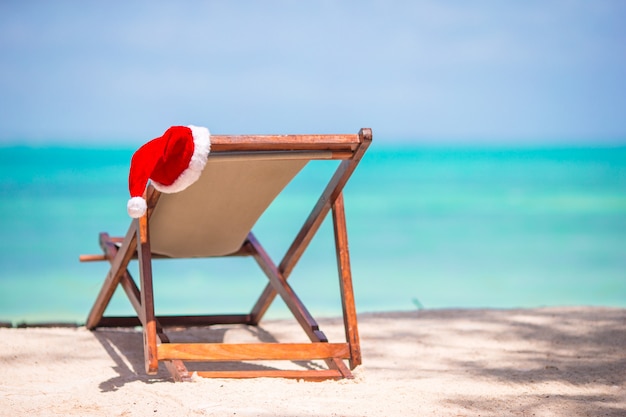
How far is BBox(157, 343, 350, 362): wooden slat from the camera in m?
2.14

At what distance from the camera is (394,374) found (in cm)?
240

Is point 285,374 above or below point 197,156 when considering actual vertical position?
below

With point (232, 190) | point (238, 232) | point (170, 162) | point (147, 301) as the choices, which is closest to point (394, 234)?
point (238, 232)

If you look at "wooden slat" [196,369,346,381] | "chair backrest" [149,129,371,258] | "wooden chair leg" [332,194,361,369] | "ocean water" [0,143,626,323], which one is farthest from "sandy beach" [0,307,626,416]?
"ocean water" [0,143,626,323]

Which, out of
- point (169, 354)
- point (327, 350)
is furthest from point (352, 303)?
point (169, 354)

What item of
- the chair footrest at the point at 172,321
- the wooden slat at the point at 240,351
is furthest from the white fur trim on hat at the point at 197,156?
the chair footrest at the point at 172,321

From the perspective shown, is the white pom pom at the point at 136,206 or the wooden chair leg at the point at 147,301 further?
the wooden chair leg at the point at 147,301

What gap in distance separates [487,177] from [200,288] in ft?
19.4

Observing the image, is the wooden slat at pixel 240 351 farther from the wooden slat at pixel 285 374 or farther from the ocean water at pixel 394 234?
the ocean water at pixel 394 234

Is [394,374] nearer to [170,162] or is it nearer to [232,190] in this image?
[232,190]

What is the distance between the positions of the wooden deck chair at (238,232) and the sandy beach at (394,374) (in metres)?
0.08

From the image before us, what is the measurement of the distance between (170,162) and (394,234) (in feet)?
21.9

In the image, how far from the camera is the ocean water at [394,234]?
643 cm

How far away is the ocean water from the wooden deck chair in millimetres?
3321
